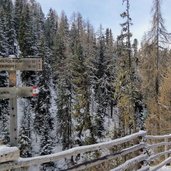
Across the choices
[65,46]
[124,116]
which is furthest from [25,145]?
[65,46]

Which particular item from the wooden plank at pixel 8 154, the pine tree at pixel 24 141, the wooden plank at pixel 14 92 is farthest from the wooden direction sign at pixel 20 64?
the pine tree at pixel 24 141

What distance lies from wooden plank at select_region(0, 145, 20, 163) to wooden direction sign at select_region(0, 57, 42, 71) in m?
1.13

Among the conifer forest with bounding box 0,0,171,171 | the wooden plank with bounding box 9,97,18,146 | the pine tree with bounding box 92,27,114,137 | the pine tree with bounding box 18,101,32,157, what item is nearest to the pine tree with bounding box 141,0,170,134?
the conifer forest with bounding box 0,0,171,171

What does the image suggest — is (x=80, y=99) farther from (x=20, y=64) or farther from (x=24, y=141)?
(x=20, y=64)

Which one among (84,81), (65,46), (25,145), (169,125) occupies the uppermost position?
(65,46)

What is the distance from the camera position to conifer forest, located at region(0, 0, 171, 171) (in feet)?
101

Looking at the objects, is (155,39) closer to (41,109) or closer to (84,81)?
(84,81)

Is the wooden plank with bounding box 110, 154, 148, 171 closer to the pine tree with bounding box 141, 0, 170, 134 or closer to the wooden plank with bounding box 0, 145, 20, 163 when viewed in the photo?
the wooden plank with bounding box 0, 145, 20, 163

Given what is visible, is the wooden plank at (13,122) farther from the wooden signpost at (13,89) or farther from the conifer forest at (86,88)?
the conifer forest at (86,88)

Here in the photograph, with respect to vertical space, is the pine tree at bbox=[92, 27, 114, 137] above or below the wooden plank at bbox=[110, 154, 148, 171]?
above

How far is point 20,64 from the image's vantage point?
5.99 metres

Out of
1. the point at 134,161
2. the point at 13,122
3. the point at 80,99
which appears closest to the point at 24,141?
the point at 80,99

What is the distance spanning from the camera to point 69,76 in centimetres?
5688

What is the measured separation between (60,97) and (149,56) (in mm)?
27283
